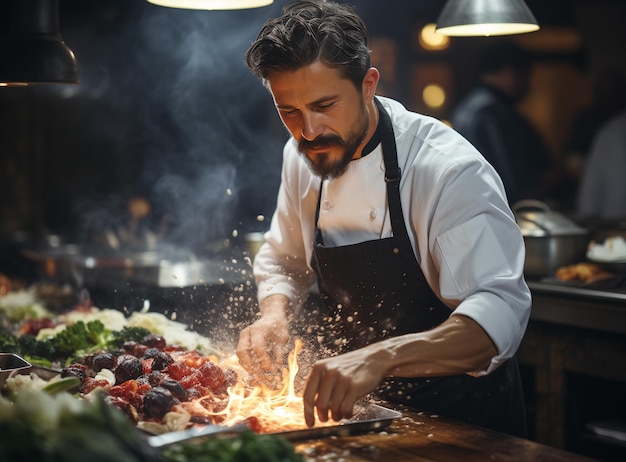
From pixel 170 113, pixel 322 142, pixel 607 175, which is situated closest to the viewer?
pixel 322 142

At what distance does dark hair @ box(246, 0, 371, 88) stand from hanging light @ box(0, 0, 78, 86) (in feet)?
2.88

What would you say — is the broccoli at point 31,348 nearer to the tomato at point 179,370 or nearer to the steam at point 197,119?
the tomato at point 179,370

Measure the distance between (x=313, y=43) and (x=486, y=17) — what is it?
1.20m

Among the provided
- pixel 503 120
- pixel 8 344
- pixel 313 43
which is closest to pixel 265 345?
pixel 313 43

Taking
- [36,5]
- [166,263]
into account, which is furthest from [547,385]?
[36,5]

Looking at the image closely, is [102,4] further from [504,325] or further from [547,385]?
[504,325]

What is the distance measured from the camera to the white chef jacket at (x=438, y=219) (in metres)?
2.88

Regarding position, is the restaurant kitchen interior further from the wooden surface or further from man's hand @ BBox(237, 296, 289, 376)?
the wooden surface

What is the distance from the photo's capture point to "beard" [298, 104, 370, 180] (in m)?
3.19

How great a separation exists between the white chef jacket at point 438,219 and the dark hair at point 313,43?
0.39 m

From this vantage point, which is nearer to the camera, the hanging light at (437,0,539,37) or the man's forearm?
the man's forearm

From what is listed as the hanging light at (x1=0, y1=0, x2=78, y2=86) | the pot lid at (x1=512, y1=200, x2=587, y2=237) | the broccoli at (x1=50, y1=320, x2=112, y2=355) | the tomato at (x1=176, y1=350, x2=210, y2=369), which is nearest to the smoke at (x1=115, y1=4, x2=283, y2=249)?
the pot lid at (x1=512, y1=200, x2=587, y2=237)

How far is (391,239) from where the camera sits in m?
3.28

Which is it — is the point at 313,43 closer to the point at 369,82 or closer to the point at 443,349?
the point at 369,82
